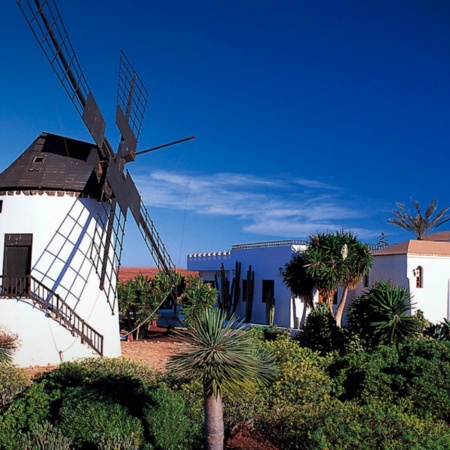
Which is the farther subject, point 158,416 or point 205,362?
point 158,416

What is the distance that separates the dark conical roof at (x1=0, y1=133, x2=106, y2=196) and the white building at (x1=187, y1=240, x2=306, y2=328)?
12385 mm

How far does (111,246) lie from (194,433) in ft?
A: 34.3

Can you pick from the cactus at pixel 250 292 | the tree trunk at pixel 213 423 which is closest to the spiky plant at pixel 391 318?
the tree trunk at pixel 213 423

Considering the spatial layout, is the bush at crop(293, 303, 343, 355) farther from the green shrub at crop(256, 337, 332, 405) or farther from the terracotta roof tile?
the green shrub at crop(256, 337, 332, 405)

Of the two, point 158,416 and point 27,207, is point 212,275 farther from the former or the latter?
point 158,416

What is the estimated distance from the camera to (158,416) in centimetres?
897

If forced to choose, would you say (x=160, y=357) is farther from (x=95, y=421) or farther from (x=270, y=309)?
(x=270, y=309)

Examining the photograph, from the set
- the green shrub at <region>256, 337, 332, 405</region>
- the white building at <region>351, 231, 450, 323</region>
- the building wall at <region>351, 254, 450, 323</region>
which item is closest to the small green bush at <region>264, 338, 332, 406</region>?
the green shrub at <region>256, 337, 332, 405</region>

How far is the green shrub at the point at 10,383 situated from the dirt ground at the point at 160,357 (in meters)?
2.26

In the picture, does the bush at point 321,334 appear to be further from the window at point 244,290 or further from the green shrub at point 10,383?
the window at point 244,290

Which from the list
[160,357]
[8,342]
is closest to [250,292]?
[160,357]

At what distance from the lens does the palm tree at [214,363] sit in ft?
24.7

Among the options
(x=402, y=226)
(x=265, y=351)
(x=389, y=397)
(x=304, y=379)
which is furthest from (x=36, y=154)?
(x=402, y=226)

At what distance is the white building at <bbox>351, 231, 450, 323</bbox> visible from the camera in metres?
23.4
